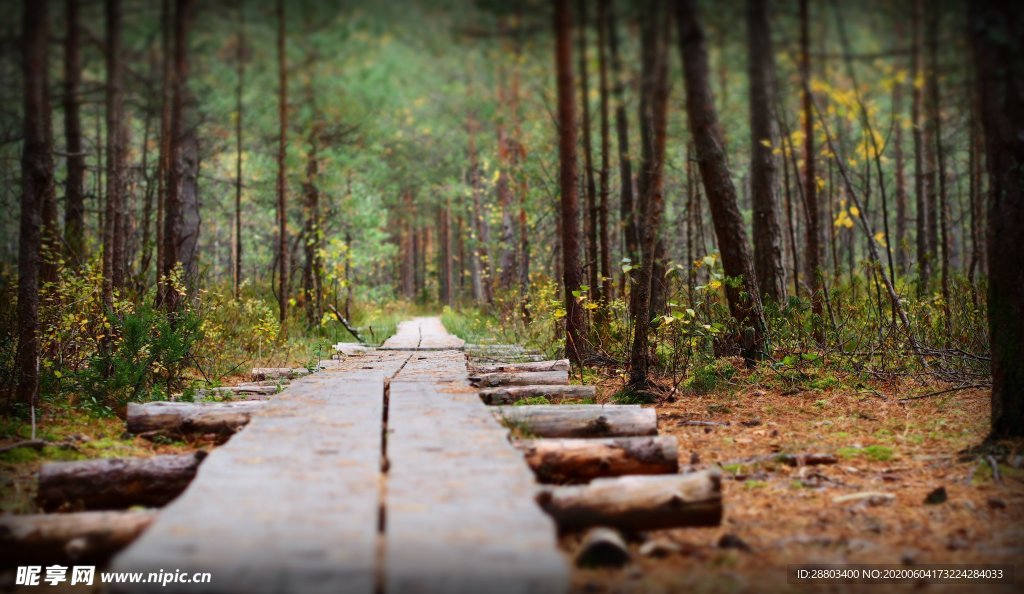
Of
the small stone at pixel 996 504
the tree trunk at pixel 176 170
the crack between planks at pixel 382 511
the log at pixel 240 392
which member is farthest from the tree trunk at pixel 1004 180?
the tree trunk at pixel 176 170

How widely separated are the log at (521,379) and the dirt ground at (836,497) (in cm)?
115

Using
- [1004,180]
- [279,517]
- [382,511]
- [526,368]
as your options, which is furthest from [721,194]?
[279,517]

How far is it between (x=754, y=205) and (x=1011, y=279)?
5232mm

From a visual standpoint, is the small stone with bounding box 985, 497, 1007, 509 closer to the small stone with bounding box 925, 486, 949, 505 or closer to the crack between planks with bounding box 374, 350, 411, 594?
the small stone with bounding box 925, 486, 949, 505

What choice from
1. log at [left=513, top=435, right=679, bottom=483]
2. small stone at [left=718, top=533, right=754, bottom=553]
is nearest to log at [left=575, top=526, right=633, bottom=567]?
small stone at [left=718, top=533, right=754, bottom=553]

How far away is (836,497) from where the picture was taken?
3.22m

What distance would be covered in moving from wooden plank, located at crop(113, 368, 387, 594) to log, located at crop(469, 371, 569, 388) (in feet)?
7.39

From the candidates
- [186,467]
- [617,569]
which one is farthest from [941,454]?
[186,467]

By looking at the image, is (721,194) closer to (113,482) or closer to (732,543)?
(732,543)

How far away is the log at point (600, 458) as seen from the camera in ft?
10.9

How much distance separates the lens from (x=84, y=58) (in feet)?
23.1

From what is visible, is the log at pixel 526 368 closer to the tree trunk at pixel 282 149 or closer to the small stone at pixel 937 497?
the small stone at pixel 937 497

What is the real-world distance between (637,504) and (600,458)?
679 millimetres

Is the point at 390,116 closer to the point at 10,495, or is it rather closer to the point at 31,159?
the point at 31,159
